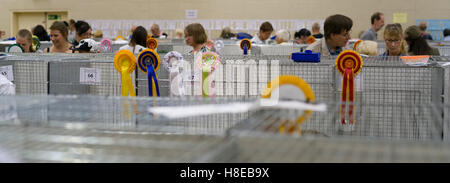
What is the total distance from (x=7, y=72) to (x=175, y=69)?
1.33 meters

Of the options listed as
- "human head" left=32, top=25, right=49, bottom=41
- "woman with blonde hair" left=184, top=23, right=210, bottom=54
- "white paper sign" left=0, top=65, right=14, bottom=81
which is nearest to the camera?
"white paper sign" left=0, top=65, right=14, bottom=81

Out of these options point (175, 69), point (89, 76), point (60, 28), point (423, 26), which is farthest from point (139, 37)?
point (423, 26)

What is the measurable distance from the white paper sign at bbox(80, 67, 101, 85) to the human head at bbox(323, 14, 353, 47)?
1.78 meters

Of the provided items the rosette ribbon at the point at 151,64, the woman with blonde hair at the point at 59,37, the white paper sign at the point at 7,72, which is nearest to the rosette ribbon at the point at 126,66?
the rosette ribbon at the point at 151,64

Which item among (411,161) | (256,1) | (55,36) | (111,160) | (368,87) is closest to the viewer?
(411,161)

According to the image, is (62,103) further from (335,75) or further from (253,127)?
(335,75)

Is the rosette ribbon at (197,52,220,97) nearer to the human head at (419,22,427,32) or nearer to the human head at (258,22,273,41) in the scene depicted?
the human head at (258,22,273,41)

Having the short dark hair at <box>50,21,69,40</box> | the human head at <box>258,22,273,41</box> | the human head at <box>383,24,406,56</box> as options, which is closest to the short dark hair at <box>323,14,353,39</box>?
the human head at <box>383,24,406,56</box>

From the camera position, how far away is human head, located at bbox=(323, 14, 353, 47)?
11.9 ft

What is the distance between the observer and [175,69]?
3074mm

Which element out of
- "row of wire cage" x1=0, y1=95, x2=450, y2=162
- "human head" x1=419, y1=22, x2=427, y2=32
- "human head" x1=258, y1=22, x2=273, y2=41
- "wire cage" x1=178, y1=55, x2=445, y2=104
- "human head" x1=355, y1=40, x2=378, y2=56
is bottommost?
A: "row of wire cage" x1=0, y1=95, x2=450, y2=162
